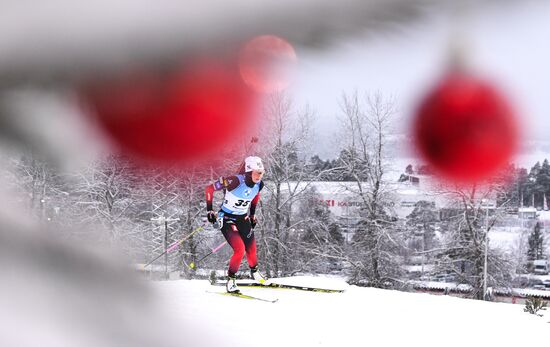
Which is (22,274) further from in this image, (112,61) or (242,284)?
(242,284)

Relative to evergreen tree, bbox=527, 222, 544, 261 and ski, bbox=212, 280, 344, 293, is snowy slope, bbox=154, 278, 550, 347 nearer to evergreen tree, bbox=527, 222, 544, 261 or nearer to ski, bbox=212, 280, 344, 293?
ski, bbox=212, 280, 344, 293

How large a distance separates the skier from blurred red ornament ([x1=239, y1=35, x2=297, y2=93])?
2.33m

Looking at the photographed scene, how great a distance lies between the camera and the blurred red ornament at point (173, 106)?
9.9 inches

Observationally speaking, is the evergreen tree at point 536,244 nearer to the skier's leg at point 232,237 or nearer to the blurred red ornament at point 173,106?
the skier's leg at point 232,237

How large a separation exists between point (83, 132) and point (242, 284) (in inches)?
115

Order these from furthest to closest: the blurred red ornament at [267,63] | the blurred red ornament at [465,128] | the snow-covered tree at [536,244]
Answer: the snow-covered tree at [536,244] < the blurred red ornament at [465,128] < the blurred red ornament at [267,63]

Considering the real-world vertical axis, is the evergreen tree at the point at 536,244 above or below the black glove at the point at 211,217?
below

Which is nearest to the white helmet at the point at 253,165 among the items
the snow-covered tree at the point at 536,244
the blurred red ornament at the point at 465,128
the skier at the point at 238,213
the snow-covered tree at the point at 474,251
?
the skier at the point at 238,213

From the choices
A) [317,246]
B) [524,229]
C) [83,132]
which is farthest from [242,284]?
[524,229]

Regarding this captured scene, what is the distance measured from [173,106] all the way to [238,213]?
2.58 meters

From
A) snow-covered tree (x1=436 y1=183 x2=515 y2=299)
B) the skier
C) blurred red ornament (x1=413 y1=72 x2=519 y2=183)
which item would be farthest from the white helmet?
snow-covered tree (x1=436 y1=183 x2=515 y2=299)

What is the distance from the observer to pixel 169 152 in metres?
0.34

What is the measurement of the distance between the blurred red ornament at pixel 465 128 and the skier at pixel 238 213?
2113mm

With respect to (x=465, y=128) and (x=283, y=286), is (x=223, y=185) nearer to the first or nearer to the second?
(x=283, y=286)
